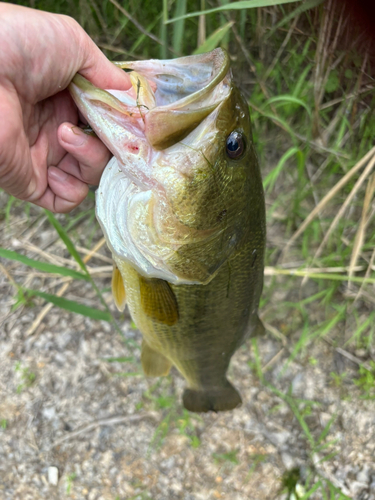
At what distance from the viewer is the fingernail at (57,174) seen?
1.60m

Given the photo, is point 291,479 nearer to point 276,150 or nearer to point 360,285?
point 360,285

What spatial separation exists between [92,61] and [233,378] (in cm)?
215

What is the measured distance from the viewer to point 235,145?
3.60ft

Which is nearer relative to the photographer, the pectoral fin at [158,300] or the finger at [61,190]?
the pectoral fin at [158,300]

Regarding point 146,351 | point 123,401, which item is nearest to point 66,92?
point 146,351

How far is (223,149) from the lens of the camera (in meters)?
1.08

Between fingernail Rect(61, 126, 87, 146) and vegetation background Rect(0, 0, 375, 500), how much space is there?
1000mm

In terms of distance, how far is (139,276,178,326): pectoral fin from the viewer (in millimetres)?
1366

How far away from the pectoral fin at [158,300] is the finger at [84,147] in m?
0.49

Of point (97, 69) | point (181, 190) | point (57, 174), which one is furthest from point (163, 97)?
point (57, 174)

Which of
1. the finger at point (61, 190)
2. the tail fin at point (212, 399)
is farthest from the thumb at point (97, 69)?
the tail fin at point (212, 399)

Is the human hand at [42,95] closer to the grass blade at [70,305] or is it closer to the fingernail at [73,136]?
the fingernail at [73,136]

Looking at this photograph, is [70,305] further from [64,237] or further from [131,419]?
[131,419]

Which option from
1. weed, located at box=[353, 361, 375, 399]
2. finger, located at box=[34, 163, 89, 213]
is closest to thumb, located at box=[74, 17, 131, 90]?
finger, located at box=[34, 163, 89, 213]
